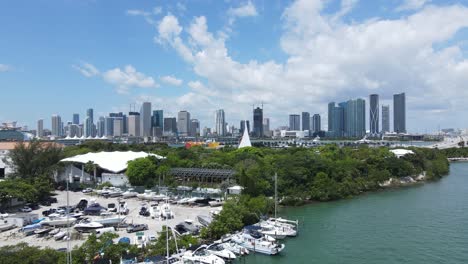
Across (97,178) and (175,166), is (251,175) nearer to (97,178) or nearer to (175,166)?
(175,166)

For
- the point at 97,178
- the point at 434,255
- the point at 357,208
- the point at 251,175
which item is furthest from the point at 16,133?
the point at 434,255

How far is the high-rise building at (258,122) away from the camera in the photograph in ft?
549

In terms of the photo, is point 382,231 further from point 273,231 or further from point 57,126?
point 57,126

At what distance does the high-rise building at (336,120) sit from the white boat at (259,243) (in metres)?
163

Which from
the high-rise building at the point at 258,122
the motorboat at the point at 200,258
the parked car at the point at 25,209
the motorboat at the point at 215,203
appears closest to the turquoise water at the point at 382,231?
the motorboat at the point at 200,258

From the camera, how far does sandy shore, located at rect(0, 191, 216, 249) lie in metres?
16.0

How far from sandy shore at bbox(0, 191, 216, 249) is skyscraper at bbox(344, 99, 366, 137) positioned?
154 m

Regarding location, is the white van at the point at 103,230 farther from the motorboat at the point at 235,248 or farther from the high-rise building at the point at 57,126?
the high-rise building at the point at 57,126

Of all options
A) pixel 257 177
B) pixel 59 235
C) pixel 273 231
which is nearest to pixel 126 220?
pixel 59 235

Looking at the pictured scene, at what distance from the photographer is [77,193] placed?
2873 centimetres

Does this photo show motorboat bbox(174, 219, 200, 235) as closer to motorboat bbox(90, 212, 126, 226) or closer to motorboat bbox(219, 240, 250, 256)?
motorboat bbox(219, 240, 250, 256)

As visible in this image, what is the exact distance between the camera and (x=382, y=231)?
19062 millimetres

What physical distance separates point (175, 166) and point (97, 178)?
276 inches

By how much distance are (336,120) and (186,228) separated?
164995 millimetres
